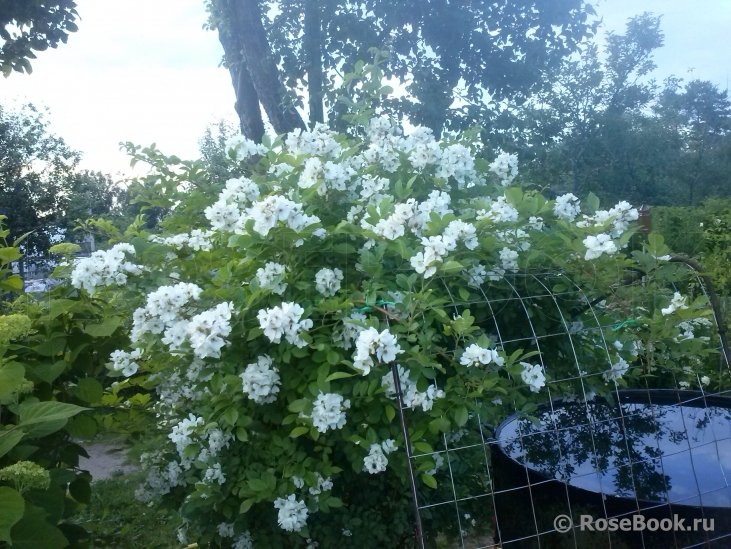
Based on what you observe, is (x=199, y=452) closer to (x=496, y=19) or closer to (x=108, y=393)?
(x=108, y=393)

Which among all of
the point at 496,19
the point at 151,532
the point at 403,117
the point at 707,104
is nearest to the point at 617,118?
the point at 707,104

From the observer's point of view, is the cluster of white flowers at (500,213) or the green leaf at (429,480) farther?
the cluster of white flowers at (500,213)

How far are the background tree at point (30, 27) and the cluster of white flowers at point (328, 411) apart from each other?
5042 millimetres

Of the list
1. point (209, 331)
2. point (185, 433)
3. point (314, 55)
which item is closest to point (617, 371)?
point (209, 331)

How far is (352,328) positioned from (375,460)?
33cm

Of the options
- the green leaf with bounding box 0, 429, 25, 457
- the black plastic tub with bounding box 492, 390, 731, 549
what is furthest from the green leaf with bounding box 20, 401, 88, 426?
the black plastic tub with bounding box 492, 390, 731, 549

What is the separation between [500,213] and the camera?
178cm

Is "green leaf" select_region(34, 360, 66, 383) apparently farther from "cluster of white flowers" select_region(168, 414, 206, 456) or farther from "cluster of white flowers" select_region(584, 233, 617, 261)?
"cluster of white flowers" select_region(584, 233, 617, 261)

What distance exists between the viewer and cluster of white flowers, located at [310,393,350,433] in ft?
4.99

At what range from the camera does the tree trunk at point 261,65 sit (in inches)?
218

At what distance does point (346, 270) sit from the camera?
174 cm

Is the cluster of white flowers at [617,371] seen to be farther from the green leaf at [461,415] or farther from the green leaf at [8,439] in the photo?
the green leaf at [8,439]

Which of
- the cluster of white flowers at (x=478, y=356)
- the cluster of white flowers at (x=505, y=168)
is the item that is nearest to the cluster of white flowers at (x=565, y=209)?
the cluster of white flowers at (x=505, y=168)

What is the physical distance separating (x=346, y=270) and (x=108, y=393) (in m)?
1.07
